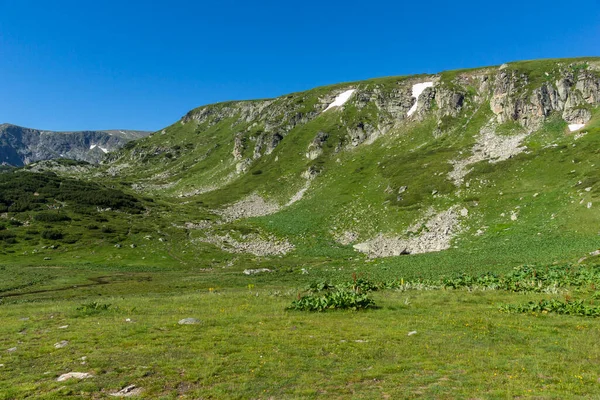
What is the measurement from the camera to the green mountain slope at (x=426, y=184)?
62.6 m

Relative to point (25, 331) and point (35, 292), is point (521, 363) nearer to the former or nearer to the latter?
point (25, 331)

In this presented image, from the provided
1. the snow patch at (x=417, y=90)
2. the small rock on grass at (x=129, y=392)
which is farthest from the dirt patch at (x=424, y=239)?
the snow patch at (x=417, y=90)

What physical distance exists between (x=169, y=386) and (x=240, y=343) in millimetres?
5373

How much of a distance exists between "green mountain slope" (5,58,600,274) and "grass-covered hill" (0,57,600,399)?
0.73m

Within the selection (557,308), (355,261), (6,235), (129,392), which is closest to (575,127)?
(355,261)

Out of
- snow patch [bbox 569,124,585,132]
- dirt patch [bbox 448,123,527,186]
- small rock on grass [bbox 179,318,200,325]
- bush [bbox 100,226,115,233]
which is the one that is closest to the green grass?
small rock on grass [bbox 179,318,200,325]

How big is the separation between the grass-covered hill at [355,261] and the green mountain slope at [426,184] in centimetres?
73

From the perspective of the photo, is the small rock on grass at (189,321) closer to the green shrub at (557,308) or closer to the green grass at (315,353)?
the green grass at (315,353)

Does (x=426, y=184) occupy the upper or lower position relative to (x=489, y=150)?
lower

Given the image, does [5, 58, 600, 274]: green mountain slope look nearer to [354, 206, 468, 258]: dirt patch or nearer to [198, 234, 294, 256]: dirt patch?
[354, 206, 468, 258]: dirt patch

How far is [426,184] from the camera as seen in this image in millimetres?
98750

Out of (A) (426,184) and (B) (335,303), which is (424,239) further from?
(B) (335,303)

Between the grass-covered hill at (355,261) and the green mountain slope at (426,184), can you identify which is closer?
the grass-covered hill at (355,261)

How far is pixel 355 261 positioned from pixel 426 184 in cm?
4345
